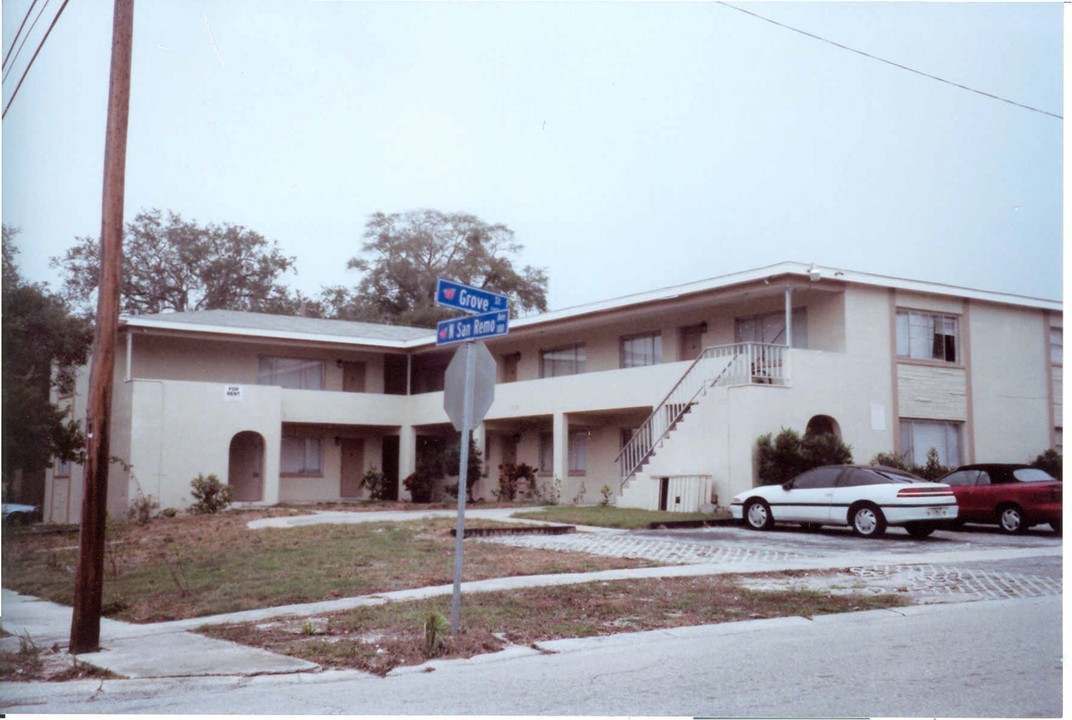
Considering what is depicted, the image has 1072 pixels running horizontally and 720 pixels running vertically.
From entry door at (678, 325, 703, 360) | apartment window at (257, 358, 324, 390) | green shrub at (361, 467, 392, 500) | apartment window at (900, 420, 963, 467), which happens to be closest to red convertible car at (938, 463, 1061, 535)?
apartment window at (900, 420, 963, 467)

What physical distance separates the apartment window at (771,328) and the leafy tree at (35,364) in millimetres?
15664

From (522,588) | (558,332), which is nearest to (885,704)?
(522,588)

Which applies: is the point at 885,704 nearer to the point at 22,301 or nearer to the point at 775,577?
the point at 775,577

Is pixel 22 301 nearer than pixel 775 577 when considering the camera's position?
No

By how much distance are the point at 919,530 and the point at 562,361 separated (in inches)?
605

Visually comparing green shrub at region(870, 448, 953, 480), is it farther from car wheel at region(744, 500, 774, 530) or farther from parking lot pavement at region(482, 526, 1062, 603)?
car wheel at region(744, 500, 774, 530)

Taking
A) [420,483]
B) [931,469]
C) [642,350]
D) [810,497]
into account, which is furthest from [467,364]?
[420,483]

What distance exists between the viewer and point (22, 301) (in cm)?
2222

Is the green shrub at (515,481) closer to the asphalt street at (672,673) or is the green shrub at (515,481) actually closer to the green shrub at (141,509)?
the green shrub at (141,509)

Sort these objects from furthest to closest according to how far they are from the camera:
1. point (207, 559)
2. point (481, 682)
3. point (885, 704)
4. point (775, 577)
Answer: point (207, 559) < point (775, 577) < point (481, 682) < point (885, 704)

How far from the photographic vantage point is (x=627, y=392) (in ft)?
93.4

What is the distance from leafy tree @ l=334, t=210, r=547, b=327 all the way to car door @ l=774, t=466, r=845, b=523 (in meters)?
20.3

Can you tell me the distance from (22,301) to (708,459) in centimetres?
1488

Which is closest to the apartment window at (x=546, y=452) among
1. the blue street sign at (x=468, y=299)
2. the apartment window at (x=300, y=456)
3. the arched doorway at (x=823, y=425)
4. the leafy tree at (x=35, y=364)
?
the apartment window at (x=300, y=456)
